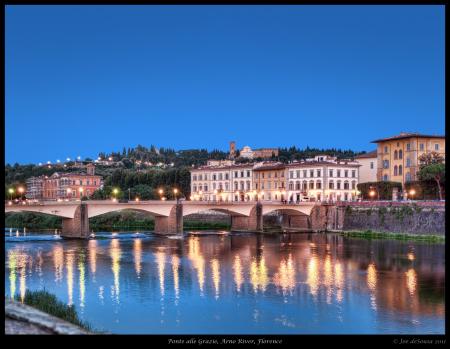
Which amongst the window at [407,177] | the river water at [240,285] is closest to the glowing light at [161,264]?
the river water at [240,285]

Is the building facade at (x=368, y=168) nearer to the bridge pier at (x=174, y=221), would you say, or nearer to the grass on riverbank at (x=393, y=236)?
the grass on riverbank at (x=393, y=236)

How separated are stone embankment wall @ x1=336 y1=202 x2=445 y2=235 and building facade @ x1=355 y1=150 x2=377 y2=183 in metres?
17.2

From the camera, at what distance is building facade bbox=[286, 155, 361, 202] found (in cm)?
9188

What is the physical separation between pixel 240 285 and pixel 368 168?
66447 mm

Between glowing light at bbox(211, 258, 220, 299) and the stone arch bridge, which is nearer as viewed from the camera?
glowing light at bbox(211, 258, 220, 299)

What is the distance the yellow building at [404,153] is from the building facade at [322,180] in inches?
268

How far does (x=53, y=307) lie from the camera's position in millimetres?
22266

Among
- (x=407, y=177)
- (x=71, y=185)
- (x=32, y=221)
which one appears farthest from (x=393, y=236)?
(x=71, y=185)

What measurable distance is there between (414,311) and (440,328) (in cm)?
277

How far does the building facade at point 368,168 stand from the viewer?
92188 mm

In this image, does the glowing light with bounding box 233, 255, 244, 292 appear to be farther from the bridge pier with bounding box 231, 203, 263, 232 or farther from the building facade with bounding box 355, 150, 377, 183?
the building facade with bounding box 355, 150, 377, 183

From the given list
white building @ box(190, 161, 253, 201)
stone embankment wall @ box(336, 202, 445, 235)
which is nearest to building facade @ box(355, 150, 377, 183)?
stone embankment wall @ box(336, 202, 445, 235)

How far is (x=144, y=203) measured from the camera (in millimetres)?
65062
